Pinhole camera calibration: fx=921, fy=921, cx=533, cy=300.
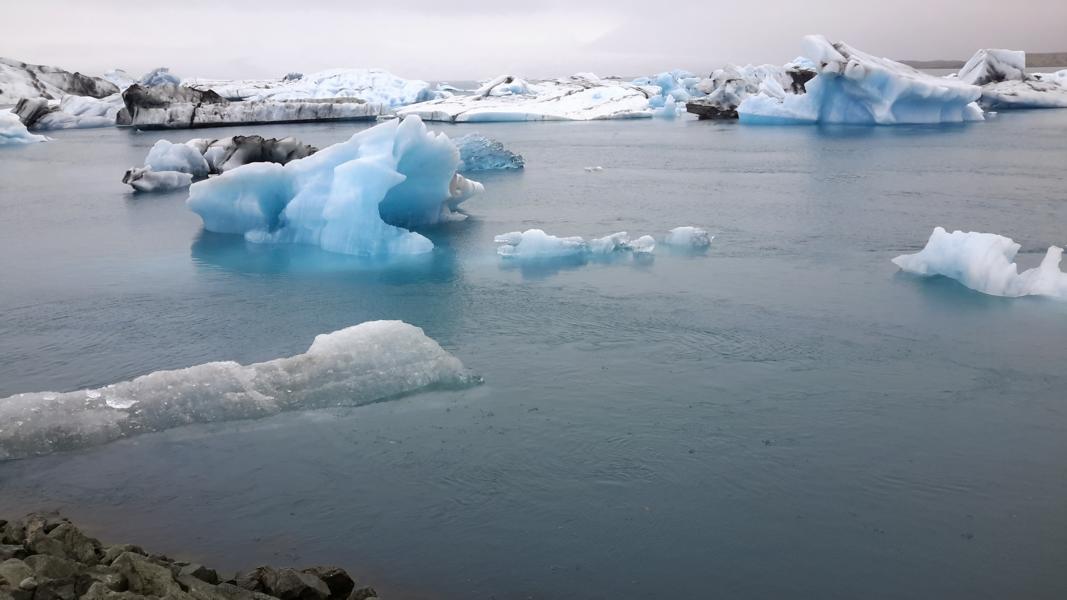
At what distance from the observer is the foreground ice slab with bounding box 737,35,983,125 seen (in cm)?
2281

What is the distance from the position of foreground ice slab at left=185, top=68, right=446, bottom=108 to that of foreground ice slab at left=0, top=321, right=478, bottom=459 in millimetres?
36196

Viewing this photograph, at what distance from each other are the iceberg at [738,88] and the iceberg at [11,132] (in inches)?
813

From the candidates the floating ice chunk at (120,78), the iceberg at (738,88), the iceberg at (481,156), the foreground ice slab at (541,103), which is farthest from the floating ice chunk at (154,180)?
the floating ice chunk at (120,78)

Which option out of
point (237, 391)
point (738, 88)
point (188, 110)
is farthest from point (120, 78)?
point (237, 391)

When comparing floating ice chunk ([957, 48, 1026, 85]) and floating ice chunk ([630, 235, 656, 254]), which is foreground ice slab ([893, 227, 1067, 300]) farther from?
floating ice chunk ([957, 48, 1026, 85])

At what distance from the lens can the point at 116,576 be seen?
2.86 m

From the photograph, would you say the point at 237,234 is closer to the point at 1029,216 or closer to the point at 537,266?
the point at 537,266

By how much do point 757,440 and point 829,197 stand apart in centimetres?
857

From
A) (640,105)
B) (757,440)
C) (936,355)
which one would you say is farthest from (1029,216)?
(640,105)

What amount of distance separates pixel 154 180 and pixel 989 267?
12.2m

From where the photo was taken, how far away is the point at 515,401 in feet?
16.7

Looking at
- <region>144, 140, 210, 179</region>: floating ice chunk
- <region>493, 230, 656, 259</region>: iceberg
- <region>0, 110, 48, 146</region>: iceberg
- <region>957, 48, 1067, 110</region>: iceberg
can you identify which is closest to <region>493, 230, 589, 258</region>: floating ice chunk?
<region>493, 230, 656, 259</region>: iceberg

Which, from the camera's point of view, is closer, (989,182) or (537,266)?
(537,266)

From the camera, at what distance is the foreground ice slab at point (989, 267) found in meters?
7.04
